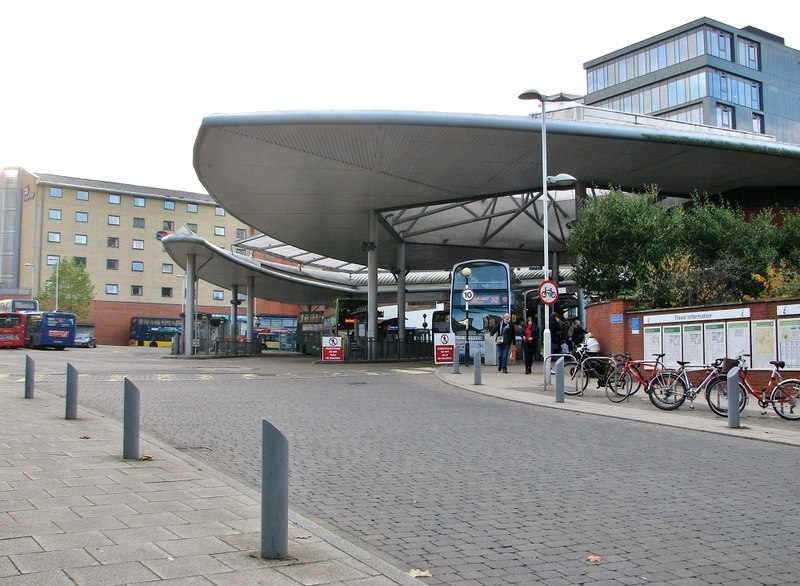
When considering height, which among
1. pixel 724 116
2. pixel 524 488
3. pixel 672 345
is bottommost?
pixel 524 488

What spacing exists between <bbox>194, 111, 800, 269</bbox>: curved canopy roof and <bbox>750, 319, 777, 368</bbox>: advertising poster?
1147cm

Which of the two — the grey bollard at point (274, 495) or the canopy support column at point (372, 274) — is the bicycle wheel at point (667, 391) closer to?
the grey bollard at point (274, 495)

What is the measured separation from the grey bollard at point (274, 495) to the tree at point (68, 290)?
7113cm

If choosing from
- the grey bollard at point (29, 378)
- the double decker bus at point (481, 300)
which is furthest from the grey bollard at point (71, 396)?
the double decker bus at point (481, 300)

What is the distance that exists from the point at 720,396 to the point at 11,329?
47.2 metres

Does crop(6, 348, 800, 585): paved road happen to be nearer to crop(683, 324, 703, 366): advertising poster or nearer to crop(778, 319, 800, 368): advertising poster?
crop(778, 319, 800, 368): advertising poster

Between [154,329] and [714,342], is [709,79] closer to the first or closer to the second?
[714,342]

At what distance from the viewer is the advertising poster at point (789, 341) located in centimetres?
1536

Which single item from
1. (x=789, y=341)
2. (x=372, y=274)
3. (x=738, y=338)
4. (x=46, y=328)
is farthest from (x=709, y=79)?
(x=46, y=328)

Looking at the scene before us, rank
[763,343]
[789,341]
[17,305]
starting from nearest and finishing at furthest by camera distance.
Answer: [789,341] < [763,343] < [17,305]

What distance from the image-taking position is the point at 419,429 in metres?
11.1

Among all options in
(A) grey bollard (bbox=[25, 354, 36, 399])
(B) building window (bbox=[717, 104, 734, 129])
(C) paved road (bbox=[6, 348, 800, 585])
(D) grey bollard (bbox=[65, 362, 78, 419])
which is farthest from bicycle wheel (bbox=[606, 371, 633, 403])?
(B) building window (bbox=[717, 104, 734, 129])

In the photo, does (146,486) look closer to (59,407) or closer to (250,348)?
(59,407)

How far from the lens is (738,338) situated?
1666cm
